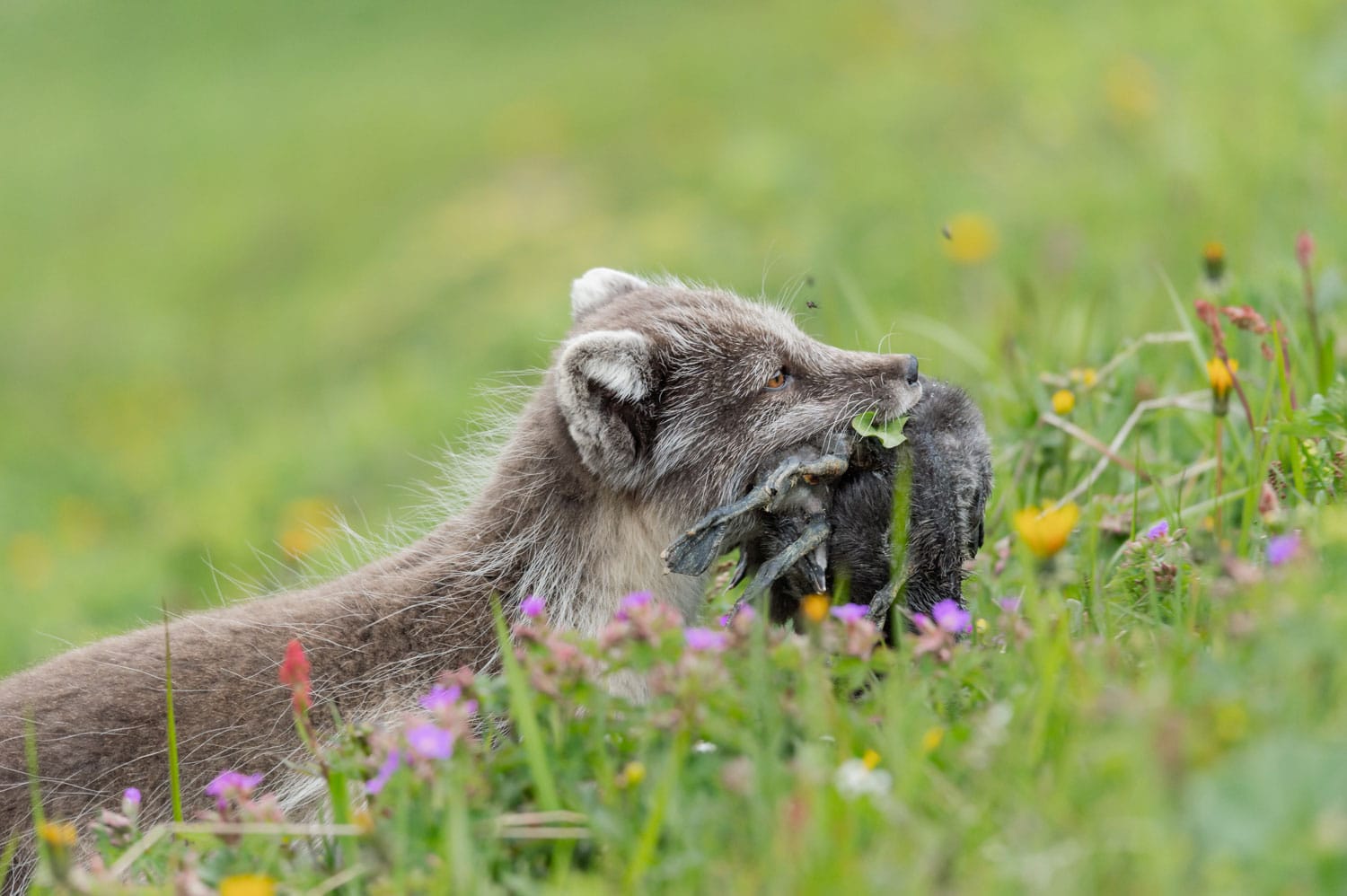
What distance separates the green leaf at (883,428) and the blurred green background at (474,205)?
1.58 metres

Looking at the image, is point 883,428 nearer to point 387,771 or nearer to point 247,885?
point 387,771

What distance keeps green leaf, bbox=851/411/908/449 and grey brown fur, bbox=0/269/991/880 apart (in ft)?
0.21

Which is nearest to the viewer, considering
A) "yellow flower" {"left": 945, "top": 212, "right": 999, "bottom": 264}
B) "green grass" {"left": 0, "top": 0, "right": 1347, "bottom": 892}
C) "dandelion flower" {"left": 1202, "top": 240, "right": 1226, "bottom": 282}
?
"green grass" {"left": 0, "top": 0, "right": 1347, "bottom": 892}

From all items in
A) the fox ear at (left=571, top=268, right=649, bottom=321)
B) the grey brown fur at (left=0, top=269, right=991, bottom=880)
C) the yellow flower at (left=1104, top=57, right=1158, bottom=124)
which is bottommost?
the grey brown fur at (left=0, top=269, right=991, bottom=880)

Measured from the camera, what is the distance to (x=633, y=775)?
11.0 feet

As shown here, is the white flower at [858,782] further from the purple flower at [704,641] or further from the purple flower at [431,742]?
the purple flower at [431,742]

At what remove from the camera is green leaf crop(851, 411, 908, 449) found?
5.08 metres

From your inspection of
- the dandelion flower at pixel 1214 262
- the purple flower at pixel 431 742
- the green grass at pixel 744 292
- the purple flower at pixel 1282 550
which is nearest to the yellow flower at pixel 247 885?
the green grass at pixel 744 292

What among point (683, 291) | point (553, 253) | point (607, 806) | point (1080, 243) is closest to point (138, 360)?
point (553, 253)

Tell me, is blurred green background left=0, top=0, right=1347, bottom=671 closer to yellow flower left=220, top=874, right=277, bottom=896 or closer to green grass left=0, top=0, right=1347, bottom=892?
green grass left=0, top=0, right=1347, bottom=892

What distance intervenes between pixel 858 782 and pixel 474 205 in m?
15.4

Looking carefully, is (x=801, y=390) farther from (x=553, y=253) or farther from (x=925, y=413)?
(x=553, y=253)

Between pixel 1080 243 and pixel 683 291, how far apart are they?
4857 mm

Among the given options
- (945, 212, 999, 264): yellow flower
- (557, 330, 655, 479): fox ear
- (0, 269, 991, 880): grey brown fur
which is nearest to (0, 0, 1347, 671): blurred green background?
(945, 212, 999, 264): yellow flower
